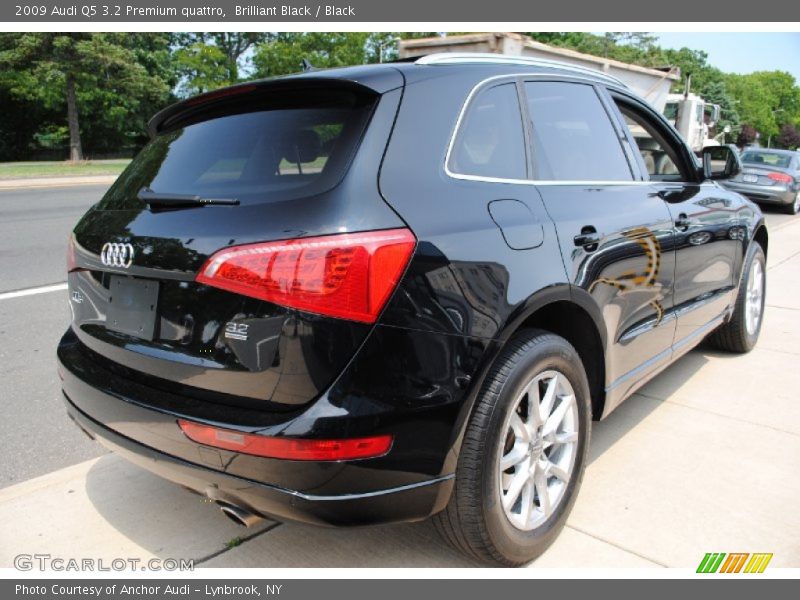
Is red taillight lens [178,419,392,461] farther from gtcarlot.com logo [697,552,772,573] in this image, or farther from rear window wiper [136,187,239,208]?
gtcarlot.com logo [697,552,772,573]

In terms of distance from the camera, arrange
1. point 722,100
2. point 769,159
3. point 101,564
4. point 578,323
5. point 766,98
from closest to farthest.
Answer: point 101,564
point 578,323
point 769,159
point 722,100
point 766,98

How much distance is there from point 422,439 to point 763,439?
7.93ft

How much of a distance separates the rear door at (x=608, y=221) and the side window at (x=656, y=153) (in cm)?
42

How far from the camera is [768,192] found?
51.5 feet

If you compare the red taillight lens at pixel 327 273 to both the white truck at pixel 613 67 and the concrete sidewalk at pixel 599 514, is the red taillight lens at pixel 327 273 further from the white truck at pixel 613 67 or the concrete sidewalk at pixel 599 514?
the white truck at pixel 613 67

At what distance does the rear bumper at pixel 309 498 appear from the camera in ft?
6.43

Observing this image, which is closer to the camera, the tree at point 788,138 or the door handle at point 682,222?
the door handle at point 682,222

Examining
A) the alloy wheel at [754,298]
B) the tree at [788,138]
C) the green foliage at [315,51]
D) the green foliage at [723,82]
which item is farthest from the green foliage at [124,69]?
the tree at [788,138]

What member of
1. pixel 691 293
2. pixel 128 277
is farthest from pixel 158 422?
pixel 691 293

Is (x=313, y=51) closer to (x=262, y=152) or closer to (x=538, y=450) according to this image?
(x=262, y=152)

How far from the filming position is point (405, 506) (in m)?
2.06

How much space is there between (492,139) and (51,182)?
2210 centimetres

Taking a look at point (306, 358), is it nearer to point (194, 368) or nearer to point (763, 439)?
point (194, 368)

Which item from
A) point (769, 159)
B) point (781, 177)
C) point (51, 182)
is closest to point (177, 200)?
point (781, 177)
